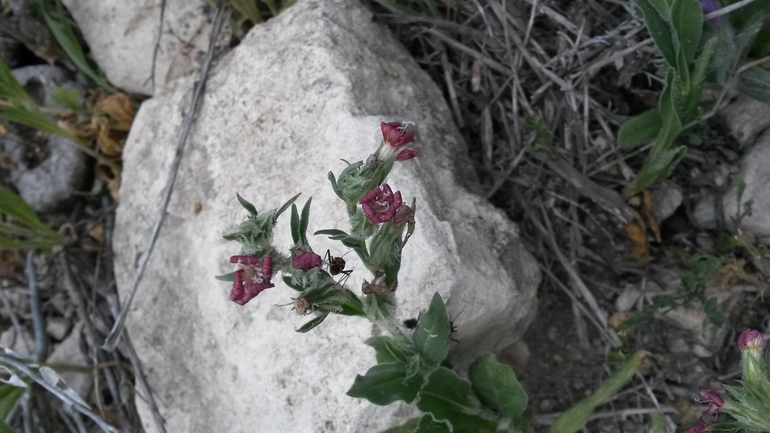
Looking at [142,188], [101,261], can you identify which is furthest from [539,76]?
[101,261]

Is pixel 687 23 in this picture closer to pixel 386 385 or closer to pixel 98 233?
pixel 386 385

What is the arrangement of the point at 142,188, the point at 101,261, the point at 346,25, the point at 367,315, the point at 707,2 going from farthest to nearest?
the point at 101,261 → the point at 142,188 → the point at 346,25 → the point at 707,2 → the point at 367,315

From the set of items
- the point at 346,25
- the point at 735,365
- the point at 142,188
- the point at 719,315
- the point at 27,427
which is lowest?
the point at 27,427

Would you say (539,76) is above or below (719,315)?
above

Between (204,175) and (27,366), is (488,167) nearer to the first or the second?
(204,175)

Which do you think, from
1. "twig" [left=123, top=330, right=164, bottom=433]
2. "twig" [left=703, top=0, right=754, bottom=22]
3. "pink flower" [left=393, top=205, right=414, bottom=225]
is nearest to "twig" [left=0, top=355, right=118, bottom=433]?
"twig" [left=123, top=330, right=164, bottom=433]

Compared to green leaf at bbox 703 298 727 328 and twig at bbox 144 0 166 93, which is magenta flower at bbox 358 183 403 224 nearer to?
green leaf at bbox 703 298 727 328
